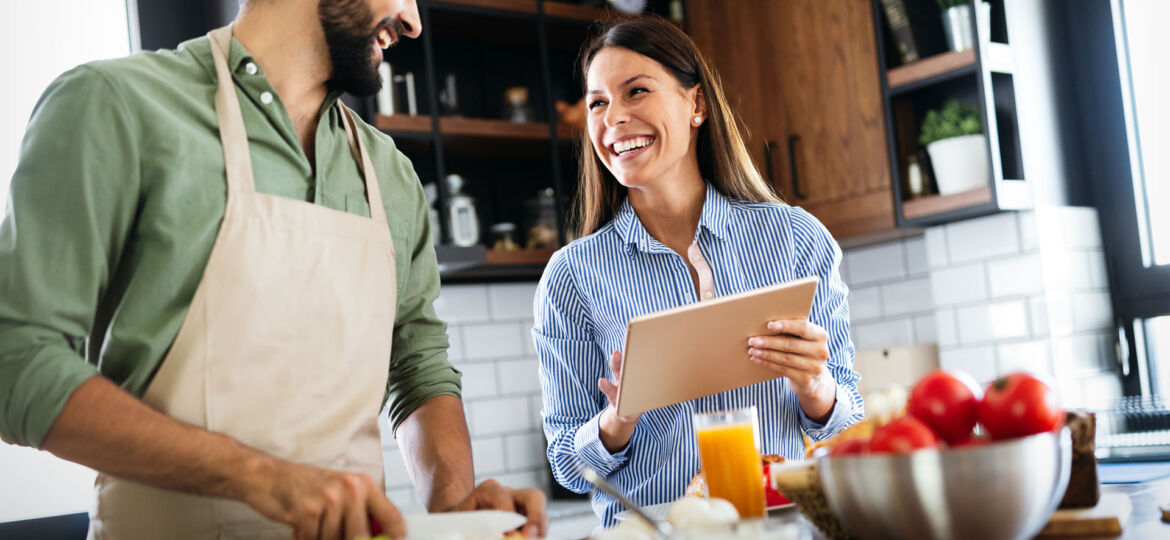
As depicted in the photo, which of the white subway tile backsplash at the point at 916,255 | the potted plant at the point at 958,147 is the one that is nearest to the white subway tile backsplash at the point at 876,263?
the white subway tile backsplash at the point at 916,255

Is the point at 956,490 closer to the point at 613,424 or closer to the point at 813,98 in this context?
the point at 613,424

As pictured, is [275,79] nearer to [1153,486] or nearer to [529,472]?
[1153,486]

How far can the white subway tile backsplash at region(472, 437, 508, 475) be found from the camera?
3736 millimetres

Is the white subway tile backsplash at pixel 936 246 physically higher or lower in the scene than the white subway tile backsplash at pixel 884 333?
higher

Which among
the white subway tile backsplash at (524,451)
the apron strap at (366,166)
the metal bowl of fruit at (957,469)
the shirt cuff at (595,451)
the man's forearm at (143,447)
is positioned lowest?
the white subway tile backsplash at (524,451)

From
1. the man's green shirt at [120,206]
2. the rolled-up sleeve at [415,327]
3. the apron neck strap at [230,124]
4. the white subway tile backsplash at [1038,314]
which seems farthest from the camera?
the white subway tile backsplash at [1038,314]

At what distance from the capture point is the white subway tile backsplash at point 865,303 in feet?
12.9

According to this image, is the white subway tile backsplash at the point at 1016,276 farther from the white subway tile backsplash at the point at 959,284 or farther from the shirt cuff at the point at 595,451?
the shirt cuff at the point at 595,451

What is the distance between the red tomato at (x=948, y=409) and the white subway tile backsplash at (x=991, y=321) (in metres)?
2.39

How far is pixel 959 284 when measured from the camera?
3471 mm

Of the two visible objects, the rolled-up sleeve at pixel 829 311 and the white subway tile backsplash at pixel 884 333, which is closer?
the rolled-up sleeve at pixel 829 311

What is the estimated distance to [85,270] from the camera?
1.22 m

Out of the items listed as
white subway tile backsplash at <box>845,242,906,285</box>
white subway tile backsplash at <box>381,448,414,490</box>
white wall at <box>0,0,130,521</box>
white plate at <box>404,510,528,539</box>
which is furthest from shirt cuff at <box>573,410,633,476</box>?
white subway tile backsplash at <box>845,242,906,285</box>

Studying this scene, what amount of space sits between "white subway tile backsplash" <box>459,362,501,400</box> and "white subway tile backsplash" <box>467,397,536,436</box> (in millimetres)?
33
